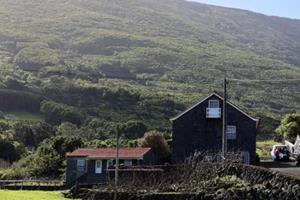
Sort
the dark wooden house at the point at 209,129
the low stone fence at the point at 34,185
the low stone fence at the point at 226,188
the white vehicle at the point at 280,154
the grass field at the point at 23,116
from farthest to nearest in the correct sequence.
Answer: the grass field at the point at 23,116, the dark wooden house at the point at 209,129, the white vehicle at the point at 280,154, the low stone fence at the point at 34,185, the low stone fence at the point at 226,188

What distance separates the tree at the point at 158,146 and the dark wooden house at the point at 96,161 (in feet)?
5.21

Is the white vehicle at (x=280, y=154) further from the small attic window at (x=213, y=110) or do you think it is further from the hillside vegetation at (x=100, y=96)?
the hillside vegetation at (x=100, y=96)

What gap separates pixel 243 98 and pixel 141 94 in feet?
86.7

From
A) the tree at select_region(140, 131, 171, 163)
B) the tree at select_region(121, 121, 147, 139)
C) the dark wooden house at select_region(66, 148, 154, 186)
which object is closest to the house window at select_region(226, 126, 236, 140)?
the dark wooden house at select_region(66, 148, 154, 186)

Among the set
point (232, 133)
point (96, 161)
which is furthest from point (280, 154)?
point (96, 161)

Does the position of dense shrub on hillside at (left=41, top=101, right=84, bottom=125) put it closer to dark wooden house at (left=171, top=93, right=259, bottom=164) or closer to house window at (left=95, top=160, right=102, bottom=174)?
house window at (left=95, top=160, right=102, bottom=174)

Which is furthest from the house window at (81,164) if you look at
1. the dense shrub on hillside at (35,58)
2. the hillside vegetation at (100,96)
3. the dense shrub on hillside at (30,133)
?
the dense shrub on hillside at (35,58)

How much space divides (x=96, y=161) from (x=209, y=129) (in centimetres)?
890

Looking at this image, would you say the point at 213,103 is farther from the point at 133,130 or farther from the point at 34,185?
the point at 133,130

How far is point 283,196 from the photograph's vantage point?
2044 centimetres

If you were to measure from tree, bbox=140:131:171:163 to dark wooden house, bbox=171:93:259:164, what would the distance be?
15.1 ft

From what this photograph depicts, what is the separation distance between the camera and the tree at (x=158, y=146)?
174 ft

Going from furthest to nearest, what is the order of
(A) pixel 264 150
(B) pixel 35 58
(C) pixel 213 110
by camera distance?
(B) pixel 35 58
(A) pixel 264 150
(C) pixel 213 110

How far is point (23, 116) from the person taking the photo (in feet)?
363
